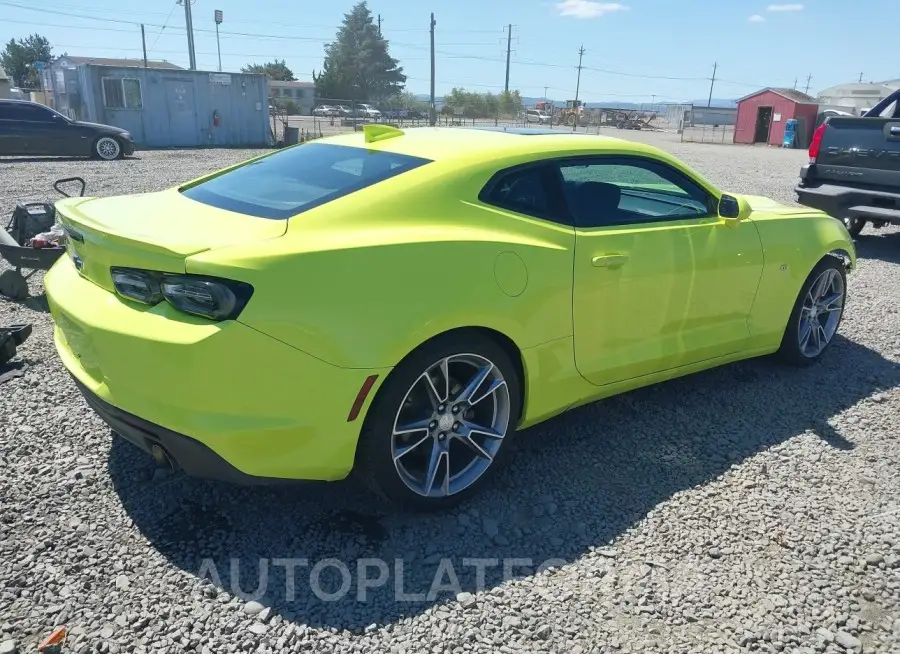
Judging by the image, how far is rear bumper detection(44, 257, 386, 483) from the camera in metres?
2.34

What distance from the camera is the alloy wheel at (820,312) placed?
4617mm

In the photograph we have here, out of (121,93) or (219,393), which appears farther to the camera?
(121,93)

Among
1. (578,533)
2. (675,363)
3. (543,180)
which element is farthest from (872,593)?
(543,180)

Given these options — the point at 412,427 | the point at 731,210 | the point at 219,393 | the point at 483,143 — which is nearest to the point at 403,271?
the point at 412,427

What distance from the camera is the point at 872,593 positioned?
262cm

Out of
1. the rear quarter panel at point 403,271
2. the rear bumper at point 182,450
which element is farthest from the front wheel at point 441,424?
the rear bumper at point 182,450

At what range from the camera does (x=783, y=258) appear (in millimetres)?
4211

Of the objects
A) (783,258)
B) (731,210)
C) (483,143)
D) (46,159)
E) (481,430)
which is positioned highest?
(483,143)

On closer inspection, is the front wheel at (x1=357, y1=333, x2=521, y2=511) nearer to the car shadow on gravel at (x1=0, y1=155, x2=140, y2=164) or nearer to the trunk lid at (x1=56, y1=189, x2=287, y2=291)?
the trunk lid at (x1=56, y1=189, x2=287, y2=291)

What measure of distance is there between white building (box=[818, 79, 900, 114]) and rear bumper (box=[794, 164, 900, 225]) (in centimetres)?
4155

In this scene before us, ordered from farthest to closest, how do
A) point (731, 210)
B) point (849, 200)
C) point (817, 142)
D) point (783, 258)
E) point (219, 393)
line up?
1. point (817, 142)
2. point (849, 200)
3. point (783, 258)
4. point (731, 210)
5. point (219, 393)

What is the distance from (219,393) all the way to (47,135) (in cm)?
1851

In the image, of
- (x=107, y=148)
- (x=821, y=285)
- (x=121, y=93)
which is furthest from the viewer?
(x=121, y=93)

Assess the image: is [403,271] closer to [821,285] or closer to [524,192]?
[524,192]
